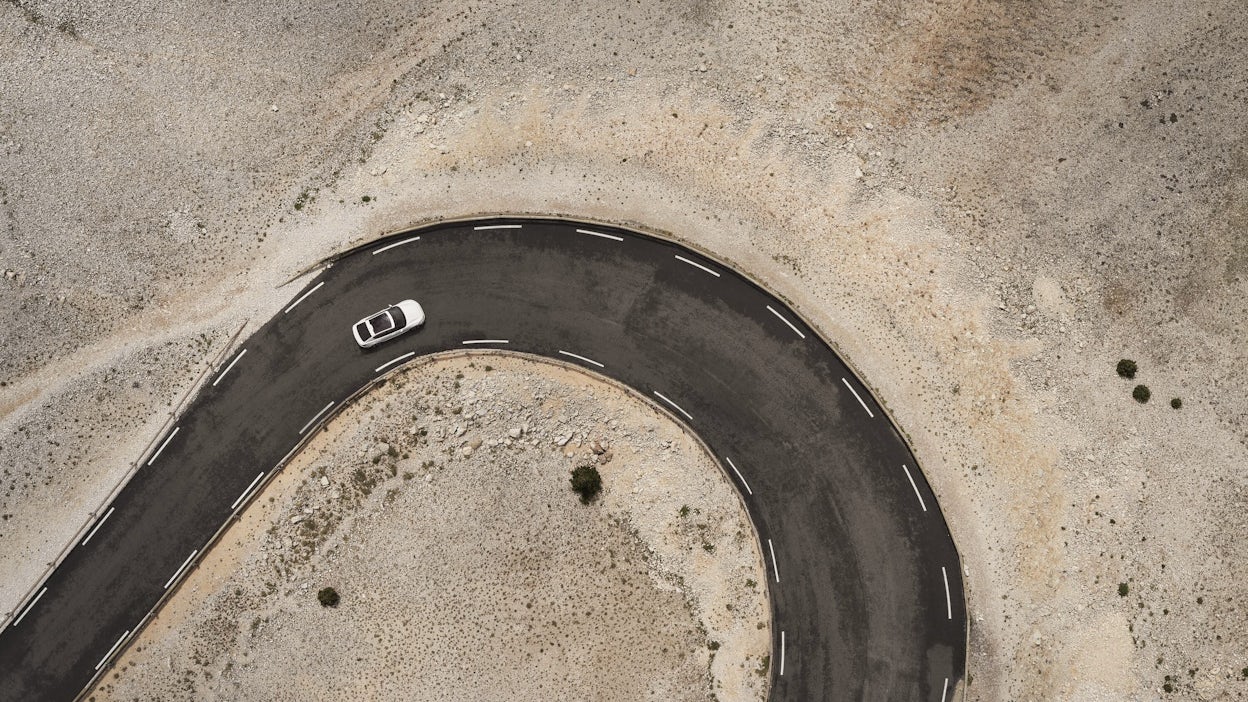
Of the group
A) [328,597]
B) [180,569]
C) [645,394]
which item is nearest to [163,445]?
[180,569]

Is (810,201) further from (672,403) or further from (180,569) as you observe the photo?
(180,569)

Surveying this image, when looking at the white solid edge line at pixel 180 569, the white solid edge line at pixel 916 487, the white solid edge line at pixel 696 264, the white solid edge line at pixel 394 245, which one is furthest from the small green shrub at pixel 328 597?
the white solid edge line at pixel 916 487

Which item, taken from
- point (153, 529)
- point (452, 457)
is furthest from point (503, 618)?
point (153, 529)

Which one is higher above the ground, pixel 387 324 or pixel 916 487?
pixel 387 324

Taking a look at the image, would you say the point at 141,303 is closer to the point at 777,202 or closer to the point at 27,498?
the point at 27,498

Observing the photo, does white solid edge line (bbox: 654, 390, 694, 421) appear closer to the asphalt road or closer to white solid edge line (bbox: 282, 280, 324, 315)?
the asphalt road

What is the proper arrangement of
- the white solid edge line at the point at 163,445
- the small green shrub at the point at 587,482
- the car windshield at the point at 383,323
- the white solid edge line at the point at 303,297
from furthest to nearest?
1. the white solid edge line at the point at 303,297
2. the white solid edge line at the point at 163,445
3. the car windshield at the point at 383,323
4. the small green shrub at the point at 587,482

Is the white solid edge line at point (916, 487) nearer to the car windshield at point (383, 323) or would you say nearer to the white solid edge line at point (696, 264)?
the white solid edge line at point (696, 264)
